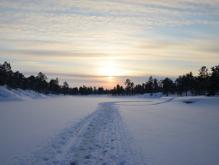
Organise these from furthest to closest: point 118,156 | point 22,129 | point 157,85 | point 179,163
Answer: point 157,85, point 22,129, point 118,156, point 179,163

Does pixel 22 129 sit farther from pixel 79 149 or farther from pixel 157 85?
pixel 157 85

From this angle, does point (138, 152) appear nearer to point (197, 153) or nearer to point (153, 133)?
point (197, 153)

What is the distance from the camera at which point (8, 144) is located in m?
13.1

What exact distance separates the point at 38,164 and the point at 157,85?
188 metres

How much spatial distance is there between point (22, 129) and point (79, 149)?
6.55m

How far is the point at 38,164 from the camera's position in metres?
9.80

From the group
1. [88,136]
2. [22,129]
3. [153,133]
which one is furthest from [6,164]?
[153,133]

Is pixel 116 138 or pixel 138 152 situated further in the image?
pixel 116 138

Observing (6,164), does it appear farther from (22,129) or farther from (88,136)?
(22,129)

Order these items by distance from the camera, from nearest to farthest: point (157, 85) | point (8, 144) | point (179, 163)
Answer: point (179, 163)
point (8, 144)
point (157, 85)

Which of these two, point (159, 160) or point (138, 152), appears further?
point (138, 152)

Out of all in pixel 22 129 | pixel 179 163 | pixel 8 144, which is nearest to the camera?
pixel 179 163

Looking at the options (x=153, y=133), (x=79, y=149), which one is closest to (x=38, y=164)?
(x=79, y=149)

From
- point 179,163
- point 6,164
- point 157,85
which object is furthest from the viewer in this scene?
point 157,85
